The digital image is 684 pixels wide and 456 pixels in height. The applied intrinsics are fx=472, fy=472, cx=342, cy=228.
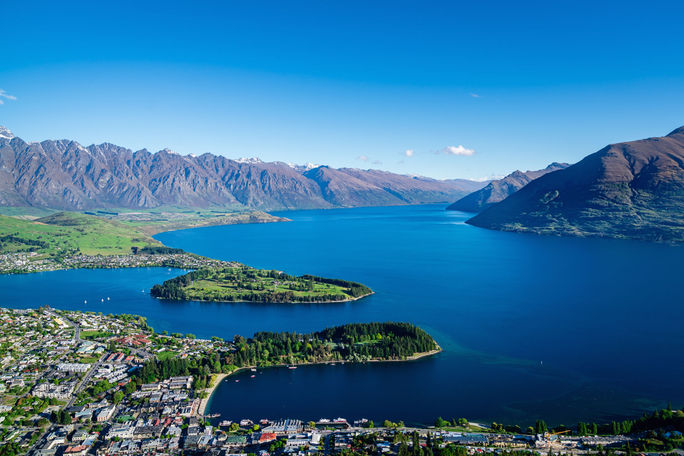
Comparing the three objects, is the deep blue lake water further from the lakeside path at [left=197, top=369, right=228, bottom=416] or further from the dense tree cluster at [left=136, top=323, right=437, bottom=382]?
the dense tree cluster at [left=136, top=323, right=437, bottom=382]

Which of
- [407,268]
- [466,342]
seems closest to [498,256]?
[407,268]

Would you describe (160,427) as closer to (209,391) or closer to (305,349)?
(209,391)

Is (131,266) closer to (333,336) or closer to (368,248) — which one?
(368,248)

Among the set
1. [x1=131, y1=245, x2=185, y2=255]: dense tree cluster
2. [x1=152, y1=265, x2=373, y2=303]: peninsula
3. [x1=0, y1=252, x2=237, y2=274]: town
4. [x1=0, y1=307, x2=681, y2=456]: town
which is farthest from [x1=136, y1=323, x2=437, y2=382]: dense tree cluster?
[x1=131, y1=245, x2=185, y2=255]: dense tree cluster

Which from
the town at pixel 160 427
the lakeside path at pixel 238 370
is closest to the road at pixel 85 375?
the town at pixel 160 427

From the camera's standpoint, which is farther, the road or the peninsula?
the peninsula
